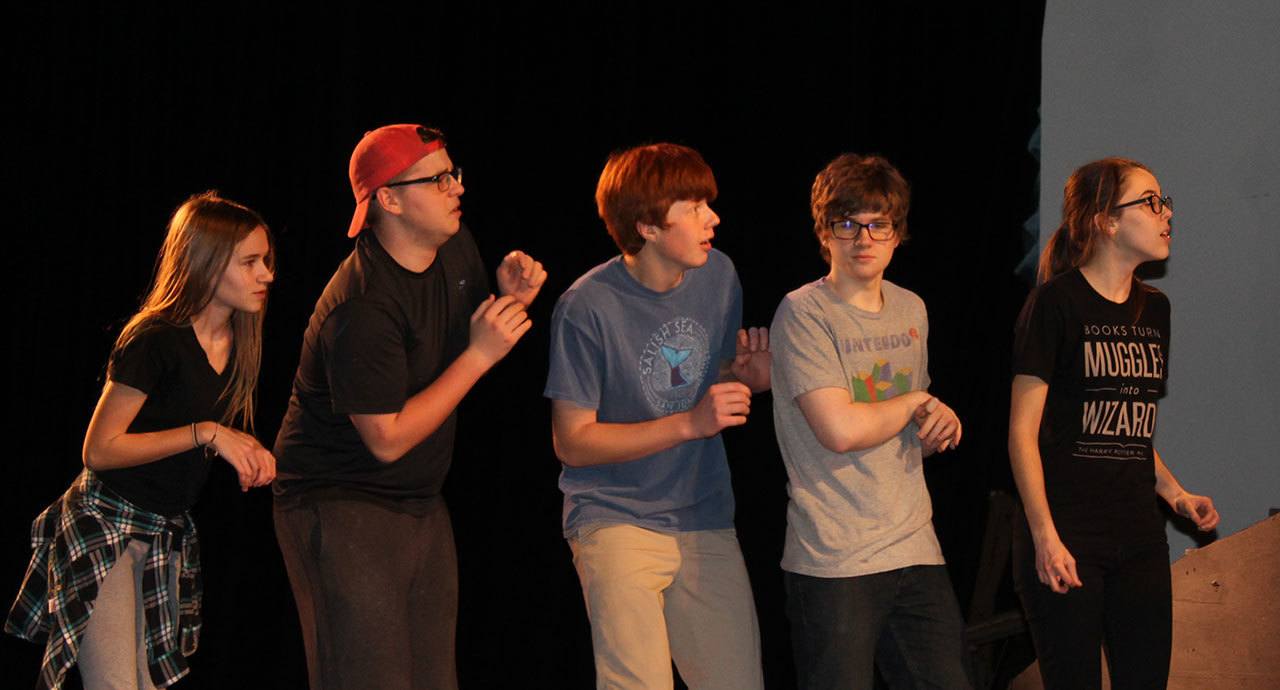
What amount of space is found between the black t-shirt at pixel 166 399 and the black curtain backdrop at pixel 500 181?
0.83 metres

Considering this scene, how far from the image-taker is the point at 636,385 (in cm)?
281

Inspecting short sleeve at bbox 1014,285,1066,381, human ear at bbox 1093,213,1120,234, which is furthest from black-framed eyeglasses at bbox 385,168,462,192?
human ear at bbox 1093,213,1120,234

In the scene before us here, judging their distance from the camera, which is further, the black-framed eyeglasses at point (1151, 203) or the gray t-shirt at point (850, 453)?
the black-framed eyeglasses at point (1151, 203)

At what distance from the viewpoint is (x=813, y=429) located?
2.68 m

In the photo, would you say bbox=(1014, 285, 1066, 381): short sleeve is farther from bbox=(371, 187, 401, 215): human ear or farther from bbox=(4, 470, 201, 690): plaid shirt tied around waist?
bbox=(4, 470, 201, 690): plaid shirt tied around waist

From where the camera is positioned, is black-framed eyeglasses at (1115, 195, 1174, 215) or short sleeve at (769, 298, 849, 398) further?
black-framed eyeglasses at (1115, 195, 1174, 215)

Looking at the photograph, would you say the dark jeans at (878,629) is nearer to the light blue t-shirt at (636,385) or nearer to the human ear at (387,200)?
the light blue t-shirt at (636,385)

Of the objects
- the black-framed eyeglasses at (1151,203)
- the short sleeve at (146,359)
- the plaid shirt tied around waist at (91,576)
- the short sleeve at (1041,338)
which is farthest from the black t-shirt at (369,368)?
the black-framed eyeglasses at (1151,203)

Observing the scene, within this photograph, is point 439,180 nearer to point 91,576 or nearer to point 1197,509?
point 91,576

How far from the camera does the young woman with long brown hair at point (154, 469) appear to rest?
2.93 m

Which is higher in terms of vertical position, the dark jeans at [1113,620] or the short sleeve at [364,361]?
the short sleeve at [364,361]

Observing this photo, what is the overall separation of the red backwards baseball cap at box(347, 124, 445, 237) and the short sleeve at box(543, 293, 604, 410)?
0.48 metres

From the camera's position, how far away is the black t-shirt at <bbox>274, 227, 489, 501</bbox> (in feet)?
8.67

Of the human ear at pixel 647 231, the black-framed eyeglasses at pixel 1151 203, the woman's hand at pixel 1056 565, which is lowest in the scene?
the woman's hand at pixel 1056 565
